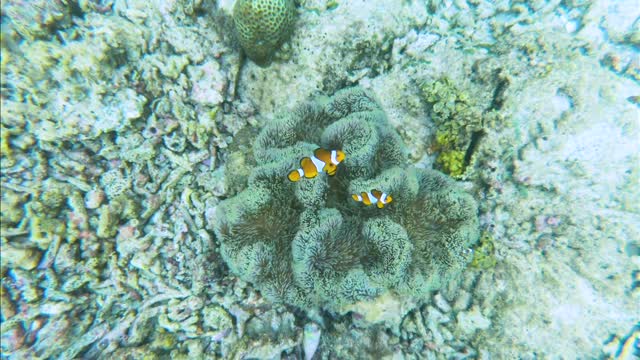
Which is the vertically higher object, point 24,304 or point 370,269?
point 24,304

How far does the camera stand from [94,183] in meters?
2.73

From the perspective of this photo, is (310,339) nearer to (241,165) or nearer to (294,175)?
(294,175)

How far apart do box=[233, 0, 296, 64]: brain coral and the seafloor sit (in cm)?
21

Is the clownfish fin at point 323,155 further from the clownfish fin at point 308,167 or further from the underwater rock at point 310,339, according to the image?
the underwater rock at point 310,339

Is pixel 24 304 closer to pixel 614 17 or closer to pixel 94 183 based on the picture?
pixel 94 183

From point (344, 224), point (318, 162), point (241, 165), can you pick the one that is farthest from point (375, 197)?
point (241, 165)

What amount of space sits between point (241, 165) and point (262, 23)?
140cm

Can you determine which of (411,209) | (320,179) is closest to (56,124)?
(320,179)

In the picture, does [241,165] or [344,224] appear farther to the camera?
[241,165]

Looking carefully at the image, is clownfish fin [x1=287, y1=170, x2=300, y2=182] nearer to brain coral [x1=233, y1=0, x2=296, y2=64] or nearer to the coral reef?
brain coral [x1=233, y1=0, x2=296, y2=64]

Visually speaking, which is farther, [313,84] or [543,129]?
[313,84]

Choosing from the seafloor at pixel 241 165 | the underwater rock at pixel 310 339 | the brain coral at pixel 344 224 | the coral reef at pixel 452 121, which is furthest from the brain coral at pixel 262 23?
the underwater rock at pixel 310 339

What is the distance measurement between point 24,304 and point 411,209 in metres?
3.31

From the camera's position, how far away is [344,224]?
2709mm
